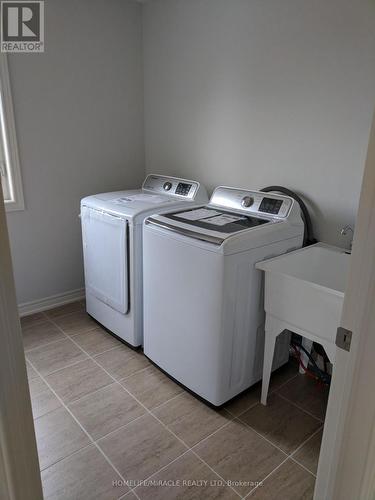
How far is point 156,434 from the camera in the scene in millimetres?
1818

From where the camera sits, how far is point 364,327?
0.88m

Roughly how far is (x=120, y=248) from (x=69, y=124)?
3.90ft

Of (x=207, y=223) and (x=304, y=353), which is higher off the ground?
(x=207, y=223)

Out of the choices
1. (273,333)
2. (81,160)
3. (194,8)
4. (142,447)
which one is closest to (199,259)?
(273,333)

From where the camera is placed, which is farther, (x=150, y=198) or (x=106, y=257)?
(x=150, y=198)

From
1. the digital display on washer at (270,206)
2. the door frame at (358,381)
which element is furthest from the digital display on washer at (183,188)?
the door frame at (358,381)

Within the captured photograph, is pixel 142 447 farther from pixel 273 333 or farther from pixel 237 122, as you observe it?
pixel 237 122

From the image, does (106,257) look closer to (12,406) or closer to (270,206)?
(270,206)

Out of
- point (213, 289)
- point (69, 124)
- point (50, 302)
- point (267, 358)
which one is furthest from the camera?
point (50, 302)

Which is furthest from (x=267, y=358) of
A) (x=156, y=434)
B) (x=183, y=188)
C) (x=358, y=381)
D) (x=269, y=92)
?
(x=269, y=92)

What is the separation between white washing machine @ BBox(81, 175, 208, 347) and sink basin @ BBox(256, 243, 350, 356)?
2.68ft

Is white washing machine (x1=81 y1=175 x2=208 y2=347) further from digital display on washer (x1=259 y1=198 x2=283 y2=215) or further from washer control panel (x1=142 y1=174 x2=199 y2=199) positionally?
digital display on washer (x1=259 y1=198 x2=283 y2=215)

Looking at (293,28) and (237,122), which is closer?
(293,28)

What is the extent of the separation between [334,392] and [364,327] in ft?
0.80
